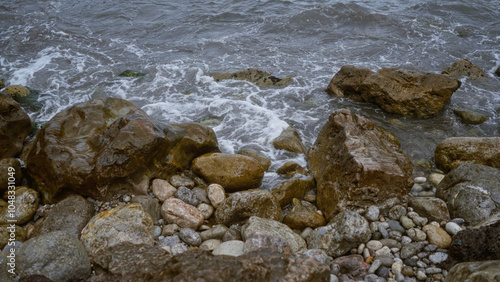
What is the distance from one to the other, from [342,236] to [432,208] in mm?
1699

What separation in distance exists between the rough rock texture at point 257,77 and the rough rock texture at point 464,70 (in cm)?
534

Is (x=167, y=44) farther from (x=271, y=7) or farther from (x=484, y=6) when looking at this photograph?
(x=484, y=6)

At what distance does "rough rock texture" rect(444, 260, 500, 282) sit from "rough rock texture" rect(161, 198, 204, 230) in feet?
11.5

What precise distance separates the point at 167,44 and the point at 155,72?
9.50ft

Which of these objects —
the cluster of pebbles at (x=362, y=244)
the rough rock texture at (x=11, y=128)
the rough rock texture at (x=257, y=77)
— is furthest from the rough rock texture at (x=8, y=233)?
the rough rock texture at (x=257, y=77)

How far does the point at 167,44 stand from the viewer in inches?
557

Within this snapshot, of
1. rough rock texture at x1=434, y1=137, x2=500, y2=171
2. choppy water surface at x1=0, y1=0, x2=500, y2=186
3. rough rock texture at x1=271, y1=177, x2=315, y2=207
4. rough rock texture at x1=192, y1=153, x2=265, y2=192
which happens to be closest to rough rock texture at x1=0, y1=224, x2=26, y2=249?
rough rock texture at x1=192, y1=153, x2=265, y2=192

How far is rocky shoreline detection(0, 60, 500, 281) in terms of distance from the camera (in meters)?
3.84

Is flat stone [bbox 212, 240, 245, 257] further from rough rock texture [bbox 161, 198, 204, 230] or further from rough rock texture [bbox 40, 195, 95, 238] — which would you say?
rough rock texture [bbox 40, 195, 95, 238]

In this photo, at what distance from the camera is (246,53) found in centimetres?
1339

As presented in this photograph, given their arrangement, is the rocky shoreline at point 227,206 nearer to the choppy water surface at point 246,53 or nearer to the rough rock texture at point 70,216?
the rough rock texture at point 70,216

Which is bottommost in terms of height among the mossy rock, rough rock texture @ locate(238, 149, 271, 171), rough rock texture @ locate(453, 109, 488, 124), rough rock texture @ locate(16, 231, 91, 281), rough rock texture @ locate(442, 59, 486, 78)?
rough rock texture @ locate(238, 149, 271, 171)

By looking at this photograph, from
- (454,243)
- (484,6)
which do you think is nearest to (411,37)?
(484,6)

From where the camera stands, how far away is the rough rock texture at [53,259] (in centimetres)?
379
